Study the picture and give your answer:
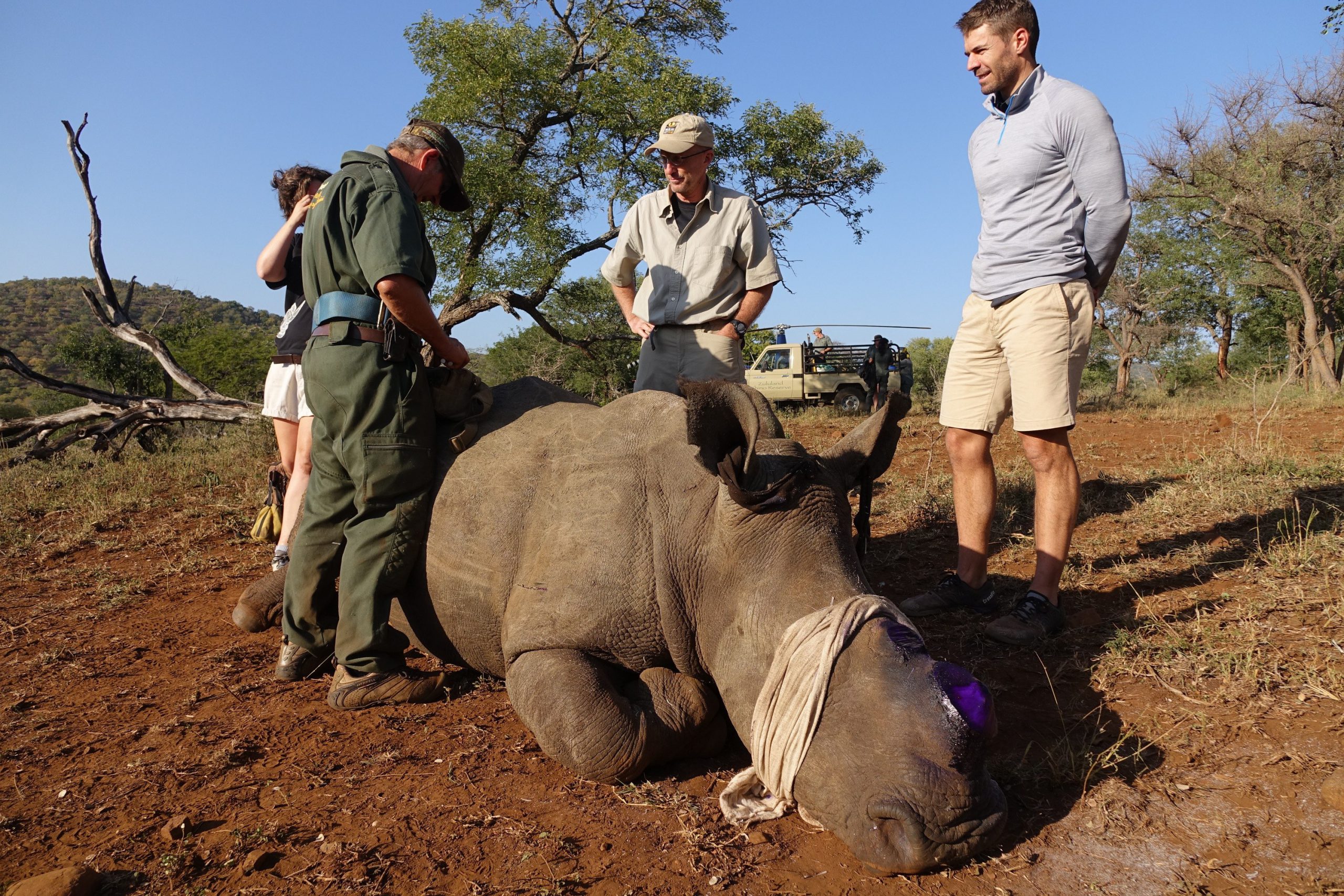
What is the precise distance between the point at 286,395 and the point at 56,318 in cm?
4266

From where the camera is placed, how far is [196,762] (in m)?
2.92

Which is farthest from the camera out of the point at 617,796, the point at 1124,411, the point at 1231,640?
the point at 1124,411

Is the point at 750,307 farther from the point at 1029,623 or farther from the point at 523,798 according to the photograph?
the point at 523,798

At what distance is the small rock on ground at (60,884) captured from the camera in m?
2.10

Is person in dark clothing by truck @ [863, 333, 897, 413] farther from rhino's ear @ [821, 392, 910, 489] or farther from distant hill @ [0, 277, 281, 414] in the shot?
rhino's ear @ [821, 392, 910, 489]

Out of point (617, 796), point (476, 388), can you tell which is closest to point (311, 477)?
point (476, 388)

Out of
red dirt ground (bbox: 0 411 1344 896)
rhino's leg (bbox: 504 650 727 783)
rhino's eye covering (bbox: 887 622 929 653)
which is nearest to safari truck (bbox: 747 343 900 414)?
red dirt ground (bbox: 0 411 1344 896)

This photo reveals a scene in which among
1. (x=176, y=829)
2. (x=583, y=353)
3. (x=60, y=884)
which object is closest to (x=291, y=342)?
(x=176, y=829)

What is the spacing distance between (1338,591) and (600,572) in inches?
131

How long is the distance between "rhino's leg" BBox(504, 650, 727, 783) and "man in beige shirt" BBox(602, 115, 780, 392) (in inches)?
68.3

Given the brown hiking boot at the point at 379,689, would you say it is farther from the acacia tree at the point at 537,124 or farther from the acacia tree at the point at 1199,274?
the acacia tree at the point at 1199,274

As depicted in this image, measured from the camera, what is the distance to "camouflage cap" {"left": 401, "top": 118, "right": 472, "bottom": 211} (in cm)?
367

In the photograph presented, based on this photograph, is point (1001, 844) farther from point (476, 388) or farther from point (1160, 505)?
point (1160, 505)

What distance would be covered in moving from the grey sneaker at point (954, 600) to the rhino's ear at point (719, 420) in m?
Answer: 1.91
